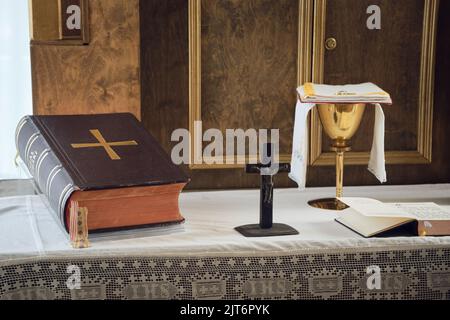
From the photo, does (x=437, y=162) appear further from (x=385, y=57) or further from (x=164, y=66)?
(x=164, y=66)

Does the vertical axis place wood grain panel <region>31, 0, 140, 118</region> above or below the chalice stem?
above

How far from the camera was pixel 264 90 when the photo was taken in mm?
1892

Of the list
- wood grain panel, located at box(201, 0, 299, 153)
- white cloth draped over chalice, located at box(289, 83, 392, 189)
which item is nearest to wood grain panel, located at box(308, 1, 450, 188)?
wood grain panel, located at box(201, 0, 299, 153)

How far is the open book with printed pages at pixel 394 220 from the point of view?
4.18ft

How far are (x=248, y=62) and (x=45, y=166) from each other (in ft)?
2.44

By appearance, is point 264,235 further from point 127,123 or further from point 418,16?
point 418,16

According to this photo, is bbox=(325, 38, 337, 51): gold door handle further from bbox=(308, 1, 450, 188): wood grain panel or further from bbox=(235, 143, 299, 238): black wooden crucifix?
bbox=(235, 143, 299, 238): black wooden crucifix

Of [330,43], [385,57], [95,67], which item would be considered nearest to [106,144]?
[95,67]

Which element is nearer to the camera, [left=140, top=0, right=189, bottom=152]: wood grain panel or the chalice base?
the chalice base

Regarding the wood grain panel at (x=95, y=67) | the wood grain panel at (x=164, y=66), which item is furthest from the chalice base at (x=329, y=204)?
the wood grain panel at (x=95, y=67)

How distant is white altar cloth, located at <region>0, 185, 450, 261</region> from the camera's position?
120 cm

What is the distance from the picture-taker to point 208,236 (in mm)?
1281

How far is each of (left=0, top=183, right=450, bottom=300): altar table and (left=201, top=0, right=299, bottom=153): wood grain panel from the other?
1.96ft

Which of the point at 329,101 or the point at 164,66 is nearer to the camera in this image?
the point at 329,101
